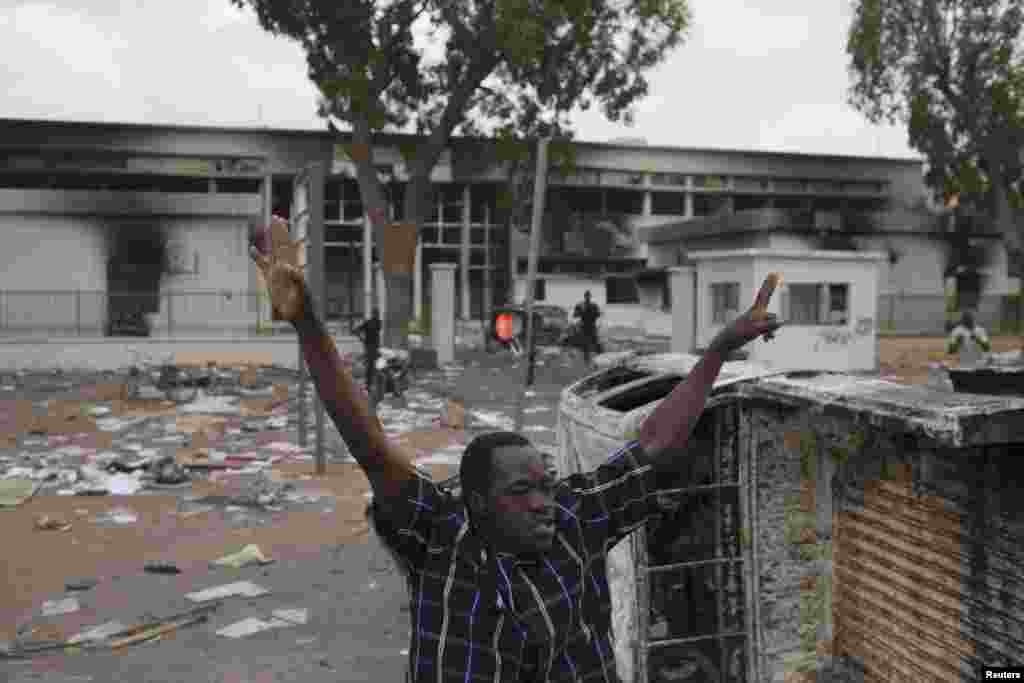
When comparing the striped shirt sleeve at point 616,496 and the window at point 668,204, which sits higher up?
the window at point 668,204

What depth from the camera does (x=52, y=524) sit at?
757 cm

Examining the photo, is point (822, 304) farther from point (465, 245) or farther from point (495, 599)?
point (465, 245)

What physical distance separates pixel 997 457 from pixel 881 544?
2.56 feet

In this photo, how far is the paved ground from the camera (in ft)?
16.2

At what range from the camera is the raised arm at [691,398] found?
7.11 ft

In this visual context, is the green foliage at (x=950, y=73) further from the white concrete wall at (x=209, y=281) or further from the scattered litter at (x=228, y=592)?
the scattered litter at (x=228, y=592)

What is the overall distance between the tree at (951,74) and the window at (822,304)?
7.82 metres

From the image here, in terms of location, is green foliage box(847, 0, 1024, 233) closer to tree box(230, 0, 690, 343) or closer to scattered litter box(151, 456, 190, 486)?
tree box(230, 0, 690, 343)

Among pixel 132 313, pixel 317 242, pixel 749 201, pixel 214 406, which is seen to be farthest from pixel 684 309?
pixel 749 201

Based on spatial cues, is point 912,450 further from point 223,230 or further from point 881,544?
point 223,230

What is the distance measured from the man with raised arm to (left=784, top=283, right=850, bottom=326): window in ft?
57.4

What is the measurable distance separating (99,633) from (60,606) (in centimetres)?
60

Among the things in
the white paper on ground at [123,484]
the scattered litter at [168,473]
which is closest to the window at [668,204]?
the scattered litter at [168,473]

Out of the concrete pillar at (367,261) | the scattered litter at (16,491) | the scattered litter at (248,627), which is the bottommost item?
the scattered litter at (248,627)
